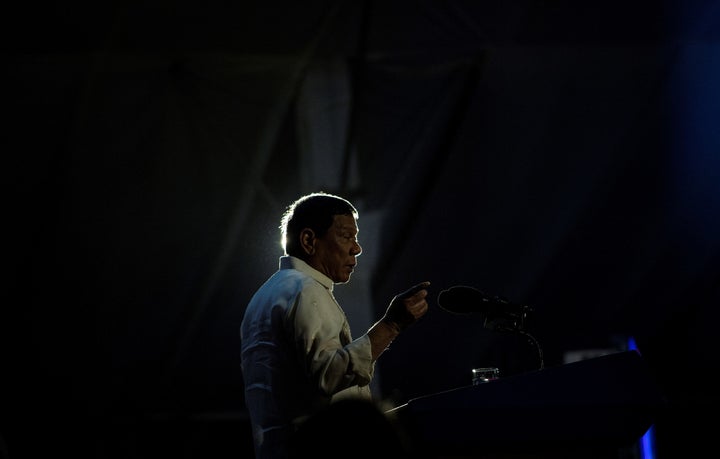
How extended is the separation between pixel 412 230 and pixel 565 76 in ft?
3.82

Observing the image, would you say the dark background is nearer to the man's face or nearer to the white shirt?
the man's face

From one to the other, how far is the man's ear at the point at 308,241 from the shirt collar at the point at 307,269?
0.12 ft

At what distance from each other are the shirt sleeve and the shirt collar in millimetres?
153

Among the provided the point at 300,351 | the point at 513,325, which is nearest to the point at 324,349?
the point at 300,351

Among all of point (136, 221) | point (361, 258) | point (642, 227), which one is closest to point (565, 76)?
point (642, 227)

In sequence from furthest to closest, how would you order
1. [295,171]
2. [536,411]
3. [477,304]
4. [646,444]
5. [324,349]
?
[646,444] < [295,171] < [477,304] < [324,349] < [536,411]

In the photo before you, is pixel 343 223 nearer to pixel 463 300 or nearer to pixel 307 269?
pixel 307 269

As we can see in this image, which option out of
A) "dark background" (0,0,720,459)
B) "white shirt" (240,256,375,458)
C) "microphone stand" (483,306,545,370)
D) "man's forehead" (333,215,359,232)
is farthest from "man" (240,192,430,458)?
"dark background" (0,0,720,459)

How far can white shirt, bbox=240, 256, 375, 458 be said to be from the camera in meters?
2.09

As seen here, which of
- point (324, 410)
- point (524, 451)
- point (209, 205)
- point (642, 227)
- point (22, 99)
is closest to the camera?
point (324, 410)

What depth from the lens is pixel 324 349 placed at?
2104 mm

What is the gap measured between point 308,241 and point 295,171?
2300 millimetres

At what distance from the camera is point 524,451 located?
6.57ft

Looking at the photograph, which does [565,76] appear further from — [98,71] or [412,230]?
[98,71]
